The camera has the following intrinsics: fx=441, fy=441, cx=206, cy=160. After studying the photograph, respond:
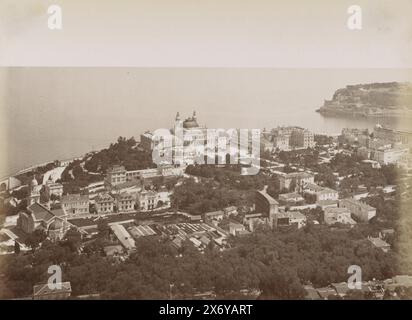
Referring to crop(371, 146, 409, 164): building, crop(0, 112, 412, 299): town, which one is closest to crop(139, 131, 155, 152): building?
crop(0, 112, 412, 299): town

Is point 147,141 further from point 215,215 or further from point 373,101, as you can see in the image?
point 373,101

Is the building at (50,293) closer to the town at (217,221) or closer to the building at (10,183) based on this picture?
the town at (217,221)

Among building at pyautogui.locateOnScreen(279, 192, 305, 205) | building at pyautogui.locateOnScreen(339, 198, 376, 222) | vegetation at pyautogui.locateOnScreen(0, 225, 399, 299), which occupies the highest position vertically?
building at pyautogui.locateOnScreen(279, 192, 305, 205)

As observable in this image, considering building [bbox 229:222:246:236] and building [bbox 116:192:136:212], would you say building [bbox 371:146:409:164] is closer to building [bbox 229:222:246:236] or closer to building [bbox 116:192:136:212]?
building [bbox 229:222:246:236]

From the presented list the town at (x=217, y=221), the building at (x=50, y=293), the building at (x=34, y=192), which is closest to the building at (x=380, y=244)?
the town at (x=217, y=221)

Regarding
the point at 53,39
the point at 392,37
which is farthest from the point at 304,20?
the point at 53,39

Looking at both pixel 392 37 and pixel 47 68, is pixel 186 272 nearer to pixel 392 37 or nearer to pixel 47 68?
pixel 47 68
